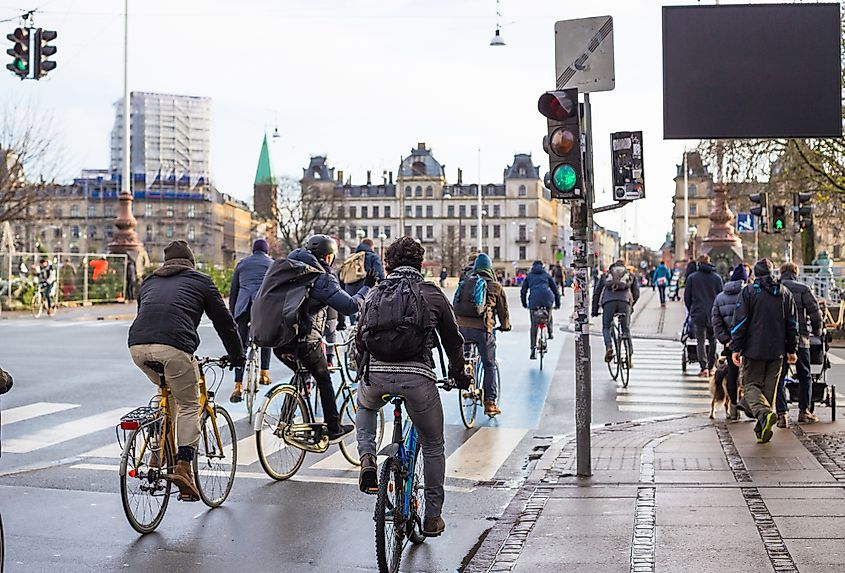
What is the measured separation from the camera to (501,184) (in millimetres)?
157500

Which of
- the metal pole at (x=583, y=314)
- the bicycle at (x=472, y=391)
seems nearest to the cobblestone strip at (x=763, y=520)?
the metal pole at (x=583, y=314)

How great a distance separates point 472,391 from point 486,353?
1.91ft

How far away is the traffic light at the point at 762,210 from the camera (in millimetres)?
25672

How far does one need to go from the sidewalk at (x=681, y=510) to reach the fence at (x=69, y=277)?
30.7m

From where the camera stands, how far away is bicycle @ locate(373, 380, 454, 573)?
591 cm

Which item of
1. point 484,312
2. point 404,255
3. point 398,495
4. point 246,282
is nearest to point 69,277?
point 246,282

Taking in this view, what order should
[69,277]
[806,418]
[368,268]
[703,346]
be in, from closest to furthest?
[806,418], [368,268], [703,346], [69,277]

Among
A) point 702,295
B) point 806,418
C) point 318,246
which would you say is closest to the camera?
point 318,246

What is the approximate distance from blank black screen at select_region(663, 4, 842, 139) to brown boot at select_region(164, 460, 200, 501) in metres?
5.96

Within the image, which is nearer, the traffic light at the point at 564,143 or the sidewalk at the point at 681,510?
the sidewalk at the point at 681,510

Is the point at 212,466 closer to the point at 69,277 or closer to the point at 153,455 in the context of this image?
the point at 153,455

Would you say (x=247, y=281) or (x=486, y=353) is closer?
(x=486, y=353)

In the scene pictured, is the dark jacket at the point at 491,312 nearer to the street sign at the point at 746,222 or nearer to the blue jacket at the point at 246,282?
the blue jacket at the point at 246,282

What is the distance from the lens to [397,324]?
6.18 m
